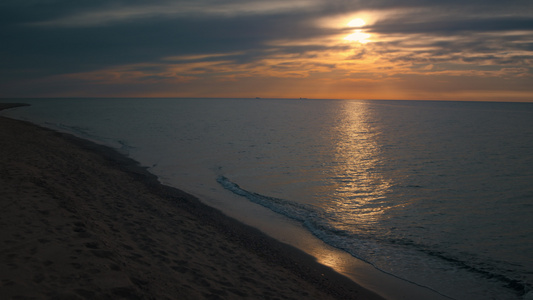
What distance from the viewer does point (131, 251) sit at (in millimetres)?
7480

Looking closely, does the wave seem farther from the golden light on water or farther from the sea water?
the golden light on water

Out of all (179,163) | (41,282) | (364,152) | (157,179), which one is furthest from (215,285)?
(364,152)

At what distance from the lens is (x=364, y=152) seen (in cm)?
3098

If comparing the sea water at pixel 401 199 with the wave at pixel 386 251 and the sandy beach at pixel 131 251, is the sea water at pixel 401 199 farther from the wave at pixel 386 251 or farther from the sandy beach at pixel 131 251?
the sandy beach at pixel 131 251

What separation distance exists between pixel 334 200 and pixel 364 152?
16841mm

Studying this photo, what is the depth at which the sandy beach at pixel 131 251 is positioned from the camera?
5652mm

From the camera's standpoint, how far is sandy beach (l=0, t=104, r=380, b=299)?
223 inches

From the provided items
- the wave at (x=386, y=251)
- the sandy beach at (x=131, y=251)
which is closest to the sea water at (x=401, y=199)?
the wave at (x=386, y=251)

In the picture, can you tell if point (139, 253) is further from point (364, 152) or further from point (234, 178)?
point (364, 152)

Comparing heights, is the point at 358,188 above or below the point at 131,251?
above

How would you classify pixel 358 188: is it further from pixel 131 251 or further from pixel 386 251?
pixel 131 251

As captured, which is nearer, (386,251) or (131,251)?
(131,251)

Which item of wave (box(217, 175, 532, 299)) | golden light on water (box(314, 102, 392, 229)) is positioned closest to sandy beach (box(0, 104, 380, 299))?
wave (box(217, 175, 532, 299))

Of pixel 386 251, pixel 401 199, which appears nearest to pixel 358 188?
pixel 401 199
